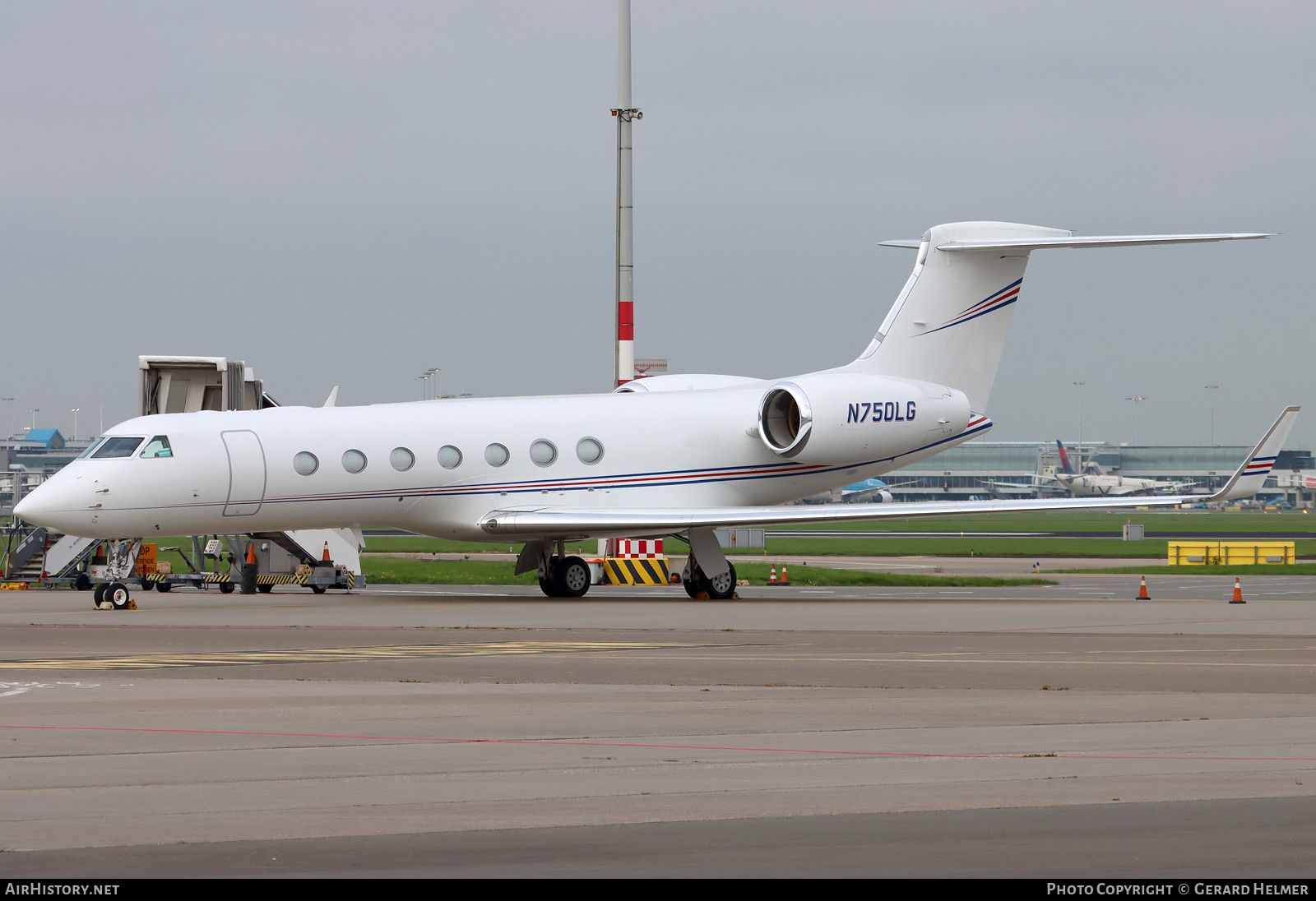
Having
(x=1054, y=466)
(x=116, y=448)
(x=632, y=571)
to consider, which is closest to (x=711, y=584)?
(x=632, y=571)

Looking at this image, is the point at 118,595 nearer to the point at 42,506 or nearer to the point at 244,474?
the point at 42,506

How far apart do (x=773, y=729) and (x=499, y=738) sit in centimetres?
184

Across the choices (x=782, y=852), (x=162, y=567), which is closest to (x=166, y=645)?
(x=782, y=852)

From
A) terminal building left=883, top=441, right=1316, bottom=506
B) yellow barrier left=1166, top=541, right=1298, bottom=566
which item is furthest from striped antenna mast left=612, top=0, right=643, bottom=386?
terminal building left=883, top=441, right=1316, bottom=506

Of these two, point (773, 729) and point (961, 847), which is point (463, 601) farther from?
point (961, 847)

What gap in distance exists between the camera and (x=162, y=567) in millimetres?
38438

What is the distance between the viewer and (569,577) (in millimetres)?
28250

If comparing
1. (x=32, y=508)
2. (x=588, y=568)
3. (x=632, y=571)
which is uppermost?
(x=32, y=508)

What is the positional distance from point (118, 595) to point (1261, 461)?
62.3 ft

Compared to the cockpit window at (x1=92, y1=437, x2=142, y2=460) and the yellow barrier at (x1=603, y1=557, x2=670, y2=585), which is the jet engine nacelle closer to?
the yellow barrier at (x1=603, y1=557, x2=670, y2=585)

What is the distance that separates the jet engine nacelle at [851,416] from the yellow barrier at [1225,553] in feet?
56.9

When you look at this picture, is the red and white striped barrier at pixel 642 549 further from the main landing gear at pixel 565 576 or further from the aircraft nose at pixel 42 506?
the aircraft nose at pixel 42 506

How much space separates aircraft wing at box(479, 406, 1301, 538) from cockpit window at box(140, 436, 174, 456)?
5.48 meters

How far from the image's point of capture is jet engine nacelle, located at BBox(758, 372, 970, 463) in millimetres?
28312
